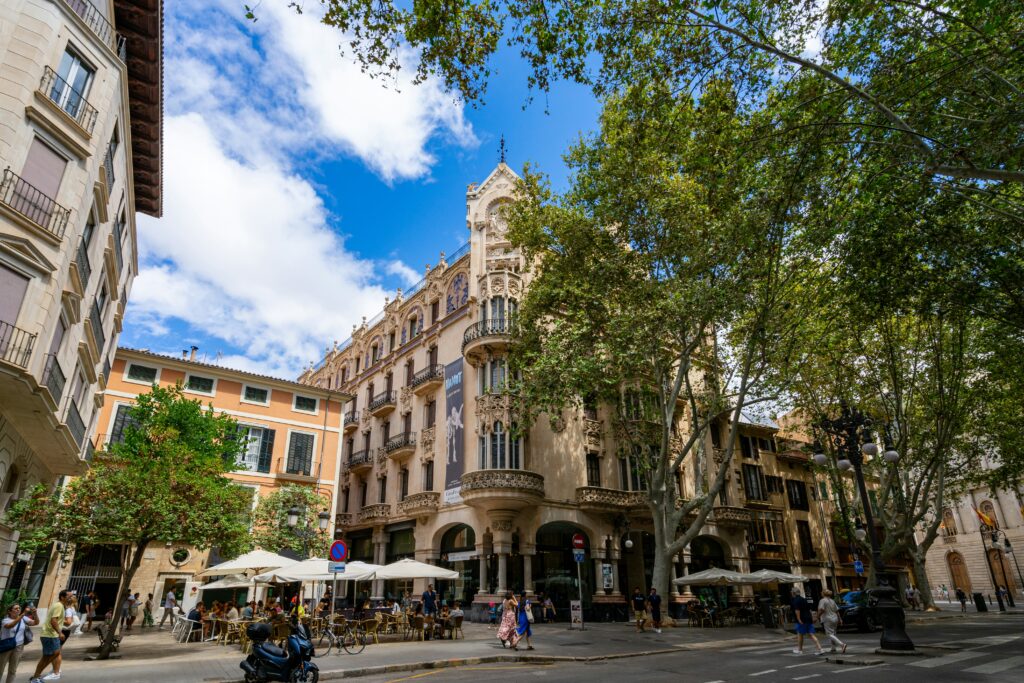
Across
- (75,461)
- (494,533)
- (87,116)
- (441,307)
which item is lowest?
(494,533)

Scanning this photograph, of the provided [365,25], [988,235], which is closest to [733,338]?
[988,235]

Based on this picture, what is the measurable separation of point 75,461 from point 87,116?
10.6 metres

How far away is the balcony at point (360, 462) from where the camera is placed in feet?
121

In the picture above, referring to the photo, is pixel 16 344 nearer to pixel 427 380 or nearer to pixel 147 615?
pixel 147 615

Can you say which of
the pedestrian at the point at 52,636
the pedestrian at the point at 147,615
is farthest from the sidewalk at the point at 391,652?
the pedestrian at the point at 147,615

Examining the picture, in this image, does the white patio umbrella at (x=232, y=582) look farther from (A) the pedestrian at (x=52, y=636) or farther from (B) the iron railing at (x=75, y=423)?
(A) the pedestrian at (x=52, y=636)

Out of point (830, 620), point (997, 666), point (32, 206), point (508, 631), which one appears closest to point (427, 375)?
Answer: point (508, 631)

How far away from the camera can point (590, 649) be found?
16.5m

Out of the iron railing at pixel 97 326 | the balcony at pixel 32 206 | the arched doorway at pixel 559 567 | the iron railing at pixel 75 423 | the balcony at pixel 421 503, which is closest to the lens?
the balcony at pixel 32 206

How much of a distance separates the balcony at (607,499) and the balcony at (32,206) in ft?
73.0

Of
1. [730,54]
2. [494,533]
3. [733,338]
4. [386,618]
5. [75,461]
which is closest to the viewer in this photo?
[730,54]

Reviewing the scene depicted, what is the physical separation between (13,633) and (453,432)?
20.4 metres

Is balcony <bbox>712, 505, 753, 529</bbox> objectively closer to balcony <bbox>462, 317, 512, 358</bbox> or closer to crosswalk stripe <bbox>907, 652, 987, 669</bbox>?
balcony <bbox>462, 317, 512, 358</bbox>

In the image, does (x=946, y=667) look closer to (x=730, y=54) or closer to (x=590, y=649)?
(x=590, y=649)
